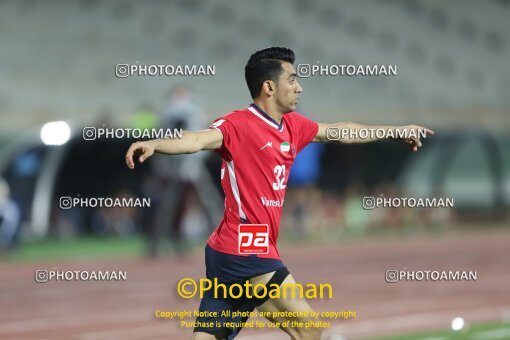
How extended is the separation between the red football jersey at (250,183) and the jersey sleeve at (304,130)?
24cm

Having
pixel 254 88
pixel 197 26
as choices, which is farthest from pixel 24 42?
pixel 254 88

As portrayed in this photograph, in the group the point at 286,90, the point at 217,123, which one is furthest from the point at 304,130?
the point at 217,123

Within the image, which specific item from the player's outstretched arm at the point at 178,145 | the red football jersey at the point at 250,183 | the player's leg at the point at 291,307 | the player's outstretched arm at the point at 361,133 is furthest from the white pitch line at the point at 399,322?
the player's outstretched arm at the point at 178,145

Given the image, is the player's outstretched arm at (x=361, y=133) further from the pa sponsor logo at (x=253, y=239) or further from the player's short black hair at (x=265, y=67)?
the pa sponsor logo at (x=253, y=239)

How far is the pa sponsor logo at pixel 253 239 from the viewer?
596 centimetres

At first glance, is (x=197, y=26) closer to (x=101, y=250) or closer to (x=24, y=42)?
(x=24, y=42)

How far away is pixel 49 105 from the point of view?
26.6 m

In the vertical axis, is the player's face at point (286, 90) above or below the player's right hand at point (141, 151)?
above

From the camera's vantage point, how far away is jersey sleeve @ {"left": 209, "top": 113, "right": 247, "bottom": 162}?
5906 mm

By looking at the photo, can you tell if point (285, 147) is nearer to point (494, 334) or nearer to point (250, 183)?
point (250, 183)

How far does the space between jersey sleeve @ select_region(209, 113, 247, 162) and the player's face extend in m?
0.27

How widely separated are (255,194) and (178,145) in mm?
732

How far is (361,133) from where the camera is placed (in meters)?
6.64

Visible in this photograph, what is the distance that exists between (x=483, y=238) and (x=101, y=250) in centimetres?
849
